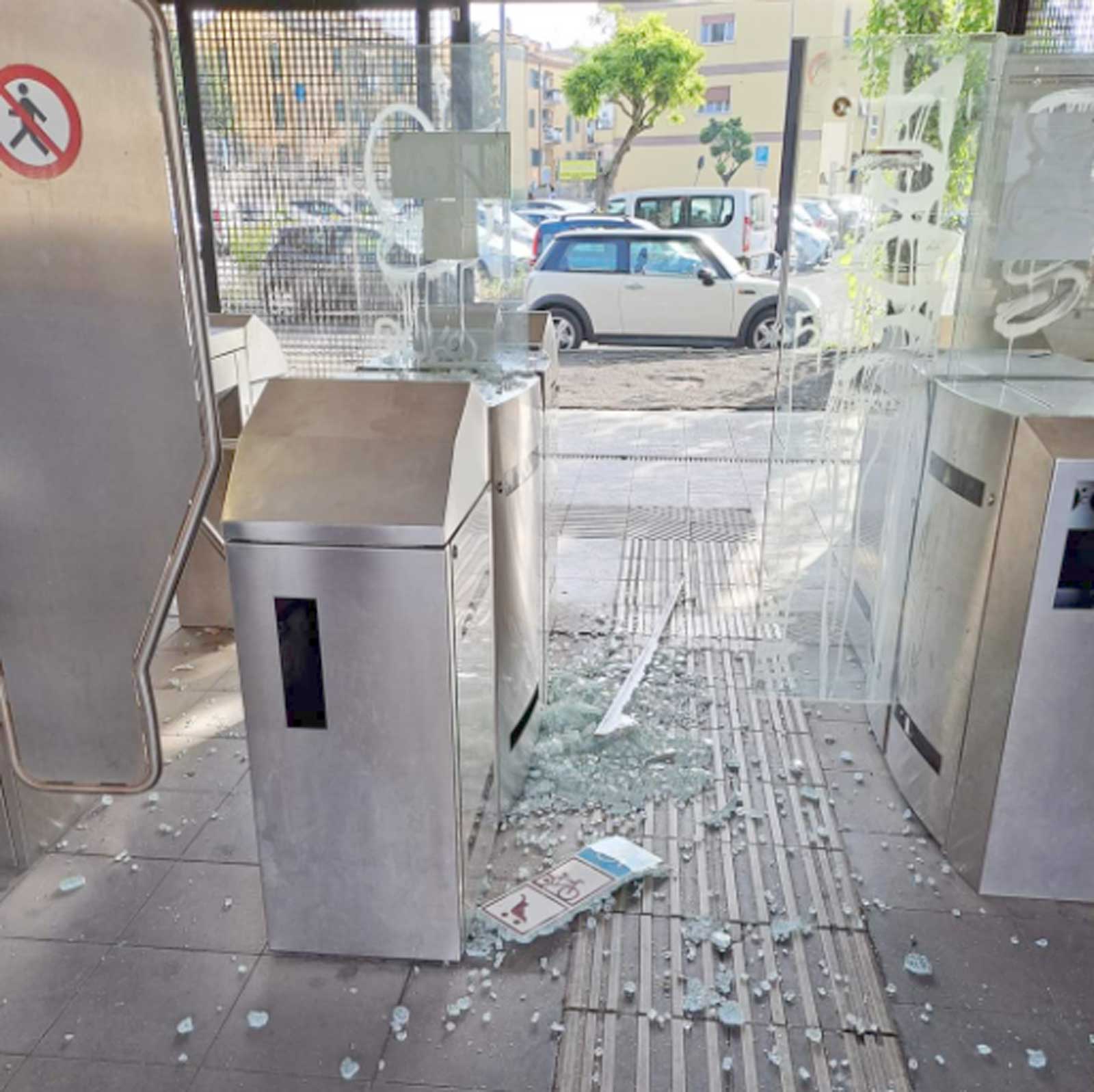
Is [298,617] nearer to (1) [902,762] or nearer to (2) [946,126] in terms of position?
(1) [902,762]

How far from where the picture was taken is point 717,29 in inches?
922

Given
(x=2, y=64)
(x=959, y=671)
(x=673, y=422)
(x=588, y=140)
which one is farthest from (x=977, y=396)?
(x=588, y=140)

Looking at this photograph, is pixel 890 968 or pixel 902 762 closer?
pixel 890 968

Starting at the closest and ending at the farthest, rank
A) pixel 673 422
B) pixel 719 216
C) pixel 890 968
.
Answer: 1. pixel 890 968
2. pixel 673 422
3. pixel 719 216

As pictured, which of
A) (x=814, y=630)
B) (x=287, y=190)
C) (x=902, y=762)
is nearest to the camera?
(x=902, y=762)

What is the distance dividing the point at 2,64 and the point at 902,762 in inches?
101

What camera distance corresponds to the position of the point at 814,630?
118 inches

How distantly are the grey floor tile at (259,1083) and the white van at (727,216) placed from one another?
1142 cm

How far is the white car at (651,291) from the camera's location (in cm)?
979

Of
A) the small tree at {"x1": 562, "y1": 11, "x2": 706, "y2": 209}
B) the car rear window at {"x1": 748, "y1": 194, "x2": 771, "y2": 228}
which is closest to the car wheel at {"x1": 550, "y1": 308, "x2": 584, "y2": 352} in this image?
the car rear window at {"x1": 748, "y1": 194, "x2": 771, "y2": 228}

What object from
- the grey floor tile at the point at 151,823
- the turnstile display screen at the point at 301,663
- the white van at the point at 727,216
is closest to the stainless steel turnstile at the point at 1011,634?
the turnstile display screen at the point at 301,663

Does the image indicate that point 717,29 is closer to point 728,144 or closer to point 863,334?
point 728,144

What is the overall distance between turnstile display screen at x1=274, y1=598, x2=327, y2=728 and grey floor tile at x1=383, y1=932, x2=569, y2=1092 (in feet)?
1.99

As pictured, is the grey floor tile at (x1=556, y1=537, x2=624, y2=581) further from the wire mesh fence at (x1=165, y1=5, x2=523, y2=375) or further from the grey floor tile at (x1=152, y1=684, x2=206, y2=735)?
the grey floor tile at (x1=152, y1=684, x2=206, y2=735)
